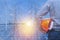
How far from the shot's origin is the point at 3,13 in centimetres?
298

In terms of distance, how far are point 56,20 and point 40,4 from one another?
0.67 metres

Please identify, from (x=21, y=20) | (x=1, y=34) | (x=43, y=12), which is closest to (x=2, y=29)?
(x=1, y=34)

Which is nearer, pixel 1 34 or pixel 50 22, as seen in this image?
pixel 50 22

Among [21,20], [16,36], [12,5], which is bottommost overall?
[16,36]

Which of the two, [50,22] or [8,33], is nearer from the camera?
[50,22]

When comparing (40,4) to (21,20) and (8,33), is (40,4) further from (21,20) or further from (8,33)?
(8,33)

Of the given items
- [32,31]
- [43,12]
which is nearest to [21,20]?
[32,31]

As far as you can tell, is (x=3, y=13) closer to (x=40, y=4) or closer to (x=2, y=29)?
(x=2, y=29)

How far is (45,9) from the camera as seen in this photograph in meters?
2.34

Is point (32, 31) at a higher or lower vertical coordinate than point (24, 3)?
lower

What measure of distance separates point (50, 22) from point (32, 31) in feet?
2.24

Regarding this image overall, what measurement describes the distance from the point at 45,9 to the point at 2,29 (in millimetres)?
837

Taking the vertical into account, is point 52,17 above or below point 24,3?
below

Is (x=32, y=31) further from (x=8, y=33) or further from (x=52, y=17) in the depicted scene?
(x=52, y=17)
